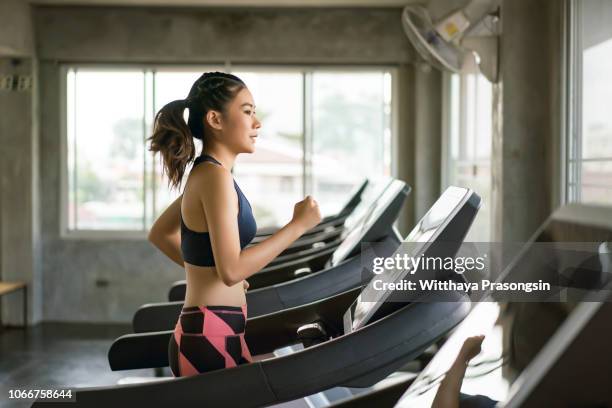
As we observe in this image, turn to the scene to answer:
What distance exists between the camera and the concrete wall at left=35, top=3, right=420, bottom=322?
6.48 metres

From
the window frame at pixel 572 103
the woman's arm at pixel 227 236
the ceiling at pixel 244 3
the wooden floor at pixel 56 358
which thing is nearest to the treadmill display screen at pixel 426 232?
the woman's arm at pixel 227 236

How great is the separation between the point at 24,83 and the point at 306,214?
210 inches

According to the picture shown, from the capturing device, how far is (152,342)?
244 cm

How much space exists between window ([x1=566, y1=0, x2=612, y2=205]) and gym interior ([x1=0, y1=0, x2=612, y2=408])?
14 mm

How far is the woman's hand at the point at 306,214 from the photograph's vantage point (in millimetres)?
1764

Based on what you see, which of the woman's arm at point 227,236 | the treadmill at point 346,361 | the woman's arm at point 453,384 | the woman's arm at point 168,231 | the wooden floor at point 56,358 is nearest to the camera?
the woman's arm at point 453,384

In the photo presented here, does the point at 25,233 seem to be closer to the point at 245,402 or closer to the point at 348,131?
the point at 348,131

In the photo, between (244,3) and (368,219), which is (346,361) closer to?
(368,219)

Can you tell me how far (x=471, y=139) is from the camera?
5.30 m

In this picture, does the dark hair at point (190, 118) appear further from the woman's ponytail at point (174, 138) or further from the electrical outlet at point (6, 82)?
the electrical outlet at point (6, 82)

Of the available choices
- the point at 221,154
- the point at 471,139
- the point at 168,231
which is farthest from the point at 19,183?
the point at 221,154

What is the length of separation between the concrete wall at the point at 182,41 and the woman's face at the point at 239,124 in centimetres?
476

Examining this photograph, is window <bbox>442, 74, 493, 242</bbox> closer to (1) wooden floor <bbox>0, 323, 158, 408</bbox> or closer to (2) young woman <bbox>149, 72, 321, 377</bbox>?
(1) wooden floor <bbox>0, 323, 158, 408</bbox>

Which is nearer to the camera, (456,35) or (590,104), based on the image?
(590,104)
